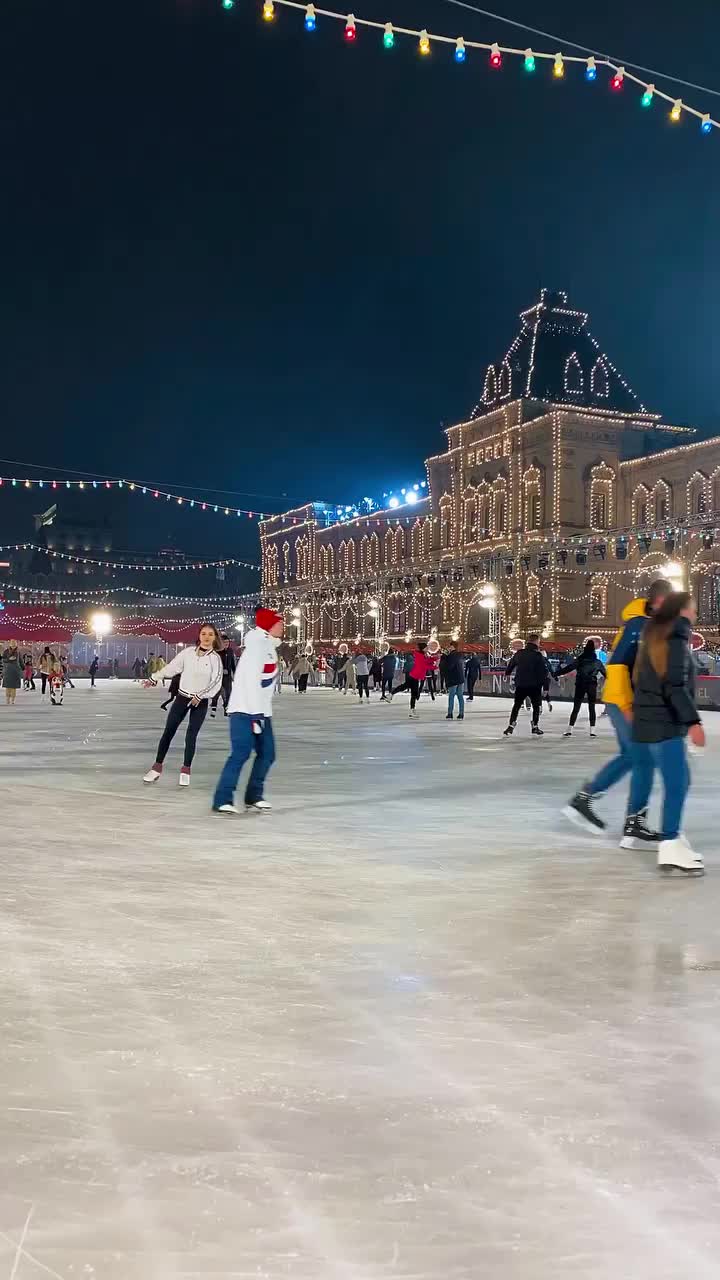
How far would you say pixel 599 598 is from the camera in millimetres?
53375

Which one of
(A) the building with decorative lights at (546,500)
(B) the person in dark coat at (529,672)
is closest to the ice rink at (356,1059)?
(B) the person in dark coat at (529,672)

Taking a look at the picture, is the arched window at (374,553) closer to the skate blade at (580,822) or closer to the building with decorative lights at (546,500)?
the building with decorative lights at (546,500)

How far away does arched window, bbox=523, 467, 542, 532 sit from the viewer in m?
55.7

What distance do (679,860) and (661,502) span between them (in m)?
48.1

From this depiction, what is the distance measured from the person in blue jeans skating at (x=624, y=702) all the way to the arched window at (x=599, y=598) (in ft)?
153

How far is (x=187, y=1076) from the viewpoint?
2.79 metres

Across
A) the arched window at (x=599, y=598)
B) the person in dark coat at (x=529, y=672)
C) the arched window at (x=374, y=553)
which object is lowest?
the person in dark coat at (x=529, y=672)

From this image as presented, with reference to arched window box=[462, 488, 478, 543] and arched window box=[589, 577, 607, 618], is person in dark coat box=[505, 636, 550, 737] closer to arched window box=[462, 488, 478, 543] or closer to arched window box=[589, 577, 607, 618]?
arched window box=[589, 577, 607, 618]

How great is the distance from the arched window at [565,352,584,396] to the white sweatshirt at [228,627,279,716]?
53.3m

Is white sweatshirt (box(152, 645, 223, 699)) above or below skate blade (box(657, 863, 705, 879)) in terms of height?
above

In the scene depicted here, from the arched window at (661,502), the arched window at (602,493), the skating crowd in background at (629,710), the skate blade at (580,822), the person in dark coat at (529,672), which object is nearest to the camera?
the skating crowd in background at (629,710)

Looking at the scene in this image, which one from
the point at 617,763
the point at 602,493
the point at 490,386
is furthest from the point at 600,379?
the point at 617,763

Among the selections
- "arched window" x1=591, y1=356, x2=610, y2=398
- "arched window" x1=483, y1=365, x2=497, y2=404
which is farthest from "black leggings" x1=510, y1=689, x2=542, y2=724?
"arched window" x1=483, y1=365, x2=497, y2=404

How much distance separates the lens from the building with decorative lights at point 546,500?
49.2 m
